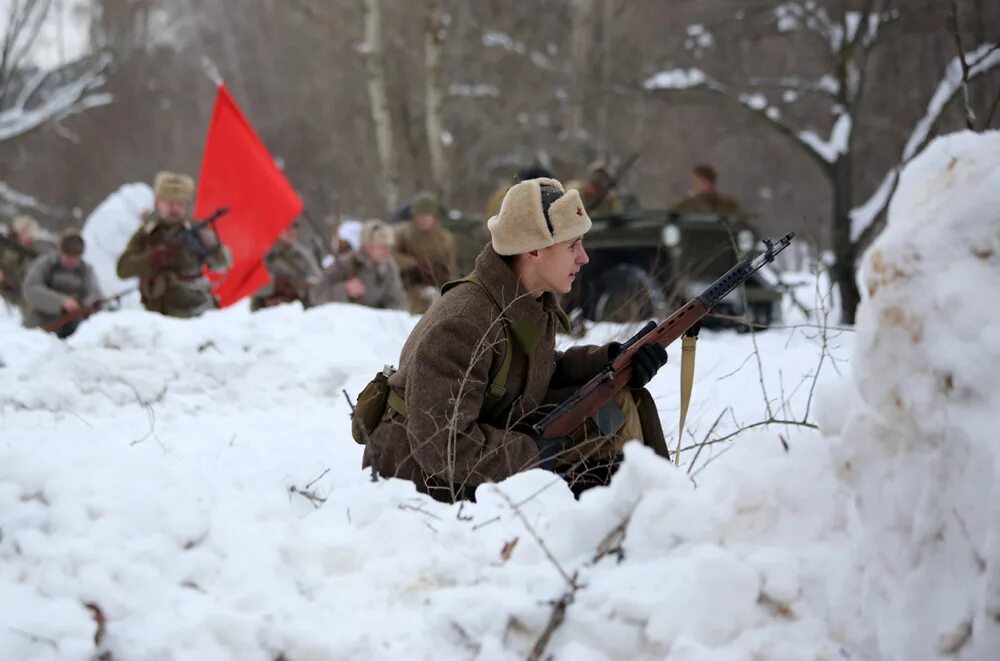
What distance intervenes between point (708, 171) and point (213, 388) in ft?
19.6

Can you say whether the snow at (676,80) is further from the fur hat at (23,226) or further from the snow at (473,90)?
the snow at (473,90)

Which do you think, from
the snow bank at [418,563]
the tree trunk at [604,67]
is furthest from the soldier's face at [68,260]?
the tree trunk at [604,67]

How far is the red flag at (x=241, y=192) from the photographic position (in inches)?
367

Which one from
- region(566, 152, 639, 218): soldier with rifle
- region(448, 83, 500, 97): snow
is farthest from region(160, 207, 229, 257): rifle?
region(448, 83, 500, 97): snow

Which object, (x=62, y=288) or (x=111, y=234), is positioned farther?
(x=111, y=234)

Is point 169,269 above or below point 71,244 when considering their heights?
below

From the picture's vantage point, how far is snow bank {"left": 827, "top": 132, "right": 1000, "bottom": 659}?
1.75 meters

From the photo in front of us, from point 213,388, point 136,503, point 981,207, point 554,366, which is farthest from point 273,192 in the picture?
point 981,207

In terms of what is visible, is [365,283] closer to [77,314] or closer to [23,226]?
[77,314]

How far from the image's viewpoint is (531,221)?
10.5ft

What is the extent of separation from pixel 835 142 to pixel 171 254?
557 centimetres

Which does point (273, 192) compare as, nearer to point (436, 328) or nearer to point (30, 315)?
point (30, 315)

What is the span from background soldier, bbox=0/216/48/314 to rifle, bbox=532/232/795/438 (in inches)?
452

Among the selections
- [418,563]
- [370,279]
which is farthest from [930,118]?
[418,563]
